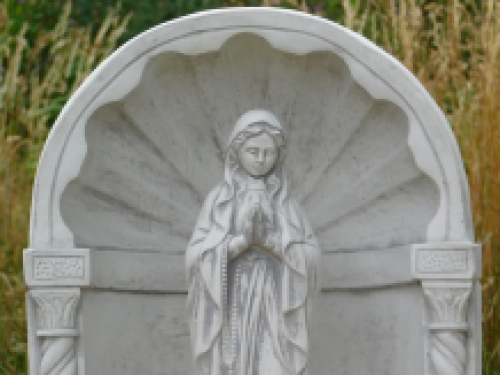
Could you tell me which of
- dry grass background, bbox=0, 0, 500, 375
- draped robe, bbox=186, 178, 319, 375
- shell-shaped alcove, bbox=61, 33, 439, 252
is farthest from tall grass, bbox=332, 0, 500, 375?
draped robe, bbox=186, 178, 319, 375

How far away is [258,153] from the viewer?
5422 millimetres

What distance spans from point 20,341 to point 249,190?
75.2 inches

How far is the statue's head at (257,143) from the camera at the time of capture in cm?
542

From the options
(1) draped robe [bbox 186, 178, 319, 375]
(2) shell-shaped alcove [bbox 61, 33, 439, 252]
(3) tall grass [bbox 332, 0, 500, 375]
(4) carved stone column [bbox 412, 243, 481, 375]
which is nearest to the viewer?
(1) draped robe [bbox 186, 178, 319, 375]

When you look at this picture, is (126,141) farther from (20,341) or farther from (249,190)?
(20,341)

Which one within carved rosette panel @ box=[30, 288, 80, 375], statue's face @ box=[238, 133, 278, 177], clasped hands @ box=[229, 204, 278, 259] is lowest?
carved rosette panel @ box=[30, 288, 80, 375]

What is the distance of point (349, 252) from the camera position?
5.94 meters

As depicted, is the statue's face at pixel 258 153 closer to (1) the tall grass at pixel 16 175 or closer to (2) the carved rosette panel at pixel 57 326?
(2) the carved rosette panel at pixel 57 326

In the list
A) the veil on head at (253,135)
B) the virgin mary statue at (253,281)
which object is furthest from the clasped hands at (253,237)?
the veil on head at (253,135)

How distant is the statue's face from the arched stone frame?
459 mm

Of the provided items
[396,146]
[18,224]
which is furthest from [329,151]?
[18,224]

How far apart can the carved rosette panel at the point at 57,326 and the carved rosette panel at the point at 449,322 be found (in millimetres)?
1547

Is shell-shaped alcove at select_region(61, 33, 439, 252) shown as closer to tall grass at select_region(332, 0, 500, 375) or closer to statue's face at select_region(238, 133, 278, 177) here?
statue's face at select_region(238, 133, 278, 177)

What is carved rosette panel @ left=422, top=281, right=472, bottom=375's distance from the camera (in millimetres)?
5395
